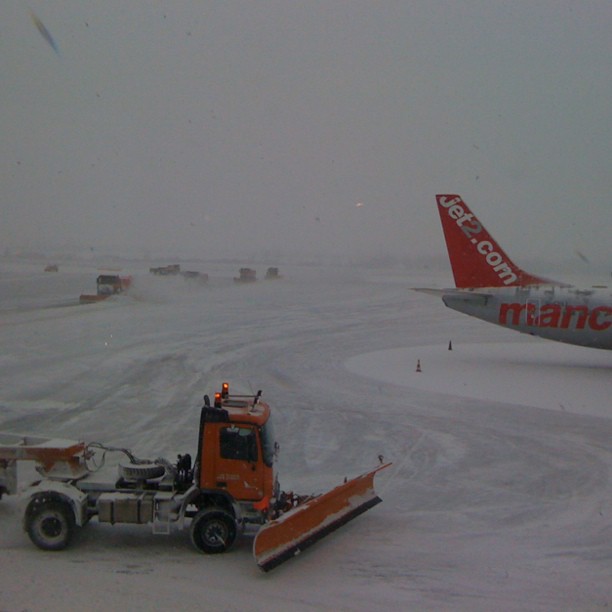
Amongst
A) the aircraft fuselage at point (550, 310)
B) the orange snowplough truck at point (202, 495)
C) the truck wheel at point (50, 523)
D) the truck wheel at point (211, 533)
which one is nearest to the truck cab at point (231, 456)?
the orange snowplough truck at point (202, 495)

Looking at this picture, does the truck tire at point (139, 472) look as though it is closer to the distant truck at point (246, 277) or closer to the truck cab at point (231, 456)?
the truck cab at point (231, 456)

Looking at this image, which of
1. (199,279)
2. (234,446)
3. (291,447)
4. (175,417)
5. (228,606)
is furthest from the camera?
(199,279)

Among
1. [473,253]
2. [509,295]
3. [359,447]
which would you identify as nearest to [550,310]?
[509,295]

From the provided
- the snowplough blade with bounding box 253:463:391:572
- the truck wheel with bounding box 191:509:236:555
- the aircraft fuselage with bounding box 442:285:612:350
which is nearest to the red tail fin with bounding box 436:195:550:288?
the aircraft fuselage with bounding box 442:285:612:350

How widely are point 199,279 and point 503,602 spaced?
73.3 m

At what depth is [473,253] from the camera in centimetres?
3045

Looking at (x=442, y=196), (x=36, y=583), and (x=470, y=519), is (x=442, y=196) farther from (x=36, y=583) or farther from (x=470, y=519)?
(x=36, y=583)

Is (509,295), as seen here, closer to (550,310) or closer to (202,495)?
(550,310)

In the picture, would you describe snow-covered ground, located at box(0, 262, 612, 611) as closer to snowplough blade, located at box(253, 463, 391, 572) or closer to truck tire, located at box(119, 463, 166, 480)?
snowplough blade, located at box(253, 463, 391, 572)

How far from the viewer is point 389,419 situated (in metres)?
19.7

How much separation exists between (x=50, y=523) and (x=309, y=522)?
3859mm

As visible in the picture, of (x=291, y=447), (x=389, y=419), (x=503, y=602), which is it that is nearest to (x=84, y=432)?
(x=291, y=447)

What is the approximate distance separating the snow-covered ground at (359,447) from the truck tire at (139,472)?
3.13 feet

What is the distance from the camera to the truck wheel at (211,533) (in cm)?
1040
